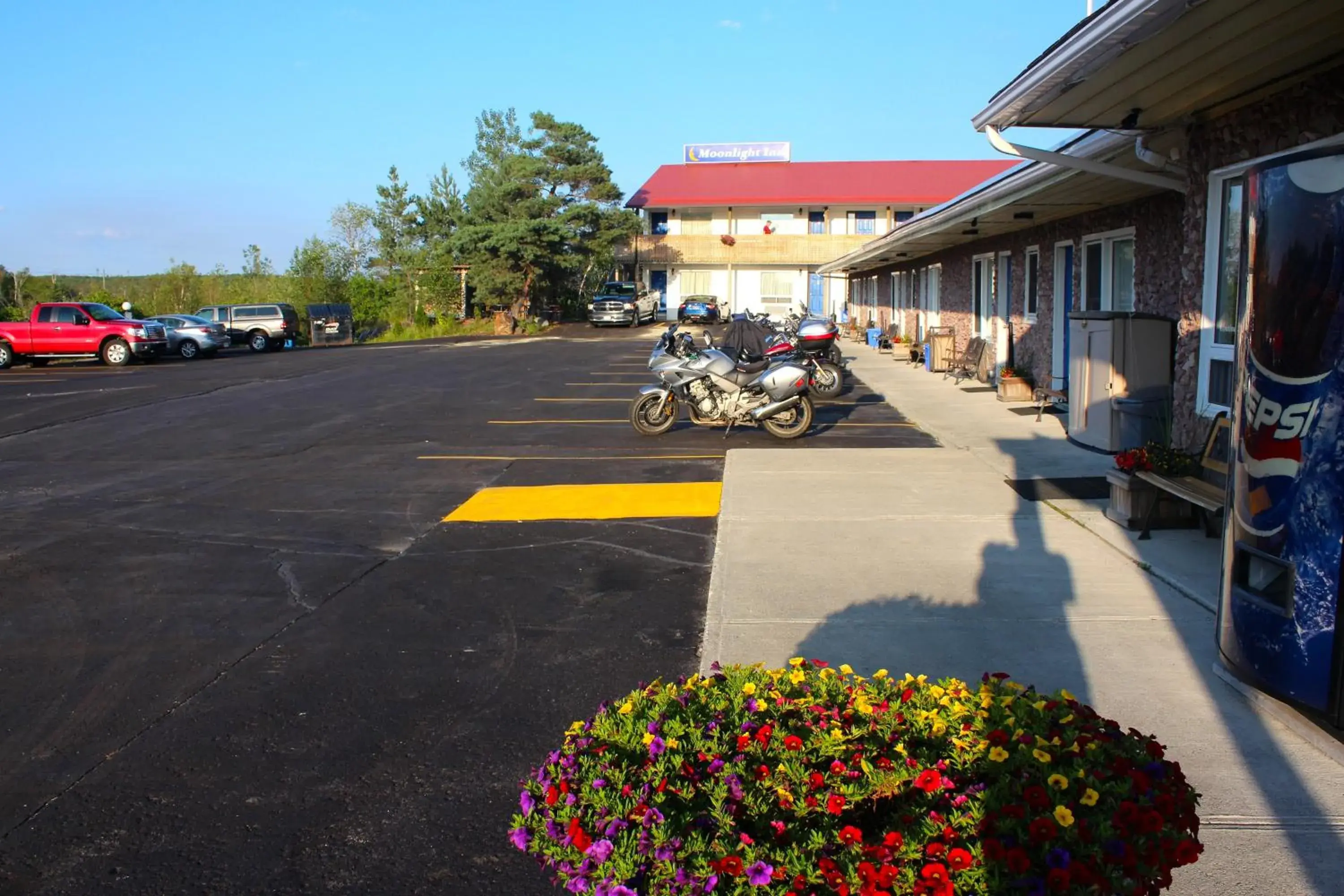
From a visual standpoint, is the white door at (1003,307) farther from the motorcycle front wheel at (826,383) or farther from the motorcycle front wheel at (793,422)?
the motorcycle front wheel at (793,422)

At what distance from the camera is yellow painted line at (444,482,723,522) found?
9.21 metres

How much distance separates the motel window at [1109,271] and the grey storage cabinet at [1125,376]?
1803 millimetres

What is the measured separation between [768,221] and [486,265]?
→ 15676 mm

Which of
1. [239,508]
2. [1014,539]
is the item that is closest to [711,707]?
[1014,539]

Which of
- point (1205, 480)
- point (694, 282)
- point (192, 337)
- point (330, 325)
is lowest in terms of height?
point (1205, 480)

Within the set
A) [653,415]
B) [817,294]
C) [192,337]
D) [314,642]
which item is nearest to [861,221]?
[817,294]

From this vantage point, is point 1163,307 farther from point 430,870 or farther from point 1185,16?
point 430,870

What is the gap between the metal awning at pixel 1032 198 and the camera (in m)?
10.1

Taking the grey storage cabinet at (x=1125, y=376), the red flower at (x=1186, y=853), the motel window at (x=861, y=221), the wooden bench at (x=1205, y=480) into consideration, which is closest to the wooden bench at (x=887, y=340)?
the grey storage cabinet at (x=1125, y=376)

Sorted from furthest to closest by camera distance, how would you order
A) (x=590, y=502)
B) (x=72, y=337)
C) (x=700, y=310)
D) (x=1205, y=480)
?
1. (x=700, y=310)
2. (x=72, y=337)
3. (x=590, y=502)
4. (x=1205, y=480)

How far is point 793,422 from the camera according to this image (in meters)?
13.4

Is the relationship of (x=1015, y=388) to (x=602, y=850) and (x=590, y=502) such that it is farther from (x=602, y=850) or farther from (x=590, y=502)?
(x=602, y=850)

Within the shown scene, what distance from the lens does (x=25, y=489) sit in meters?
10.8

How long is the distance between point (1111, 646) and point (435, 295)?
160 ft
